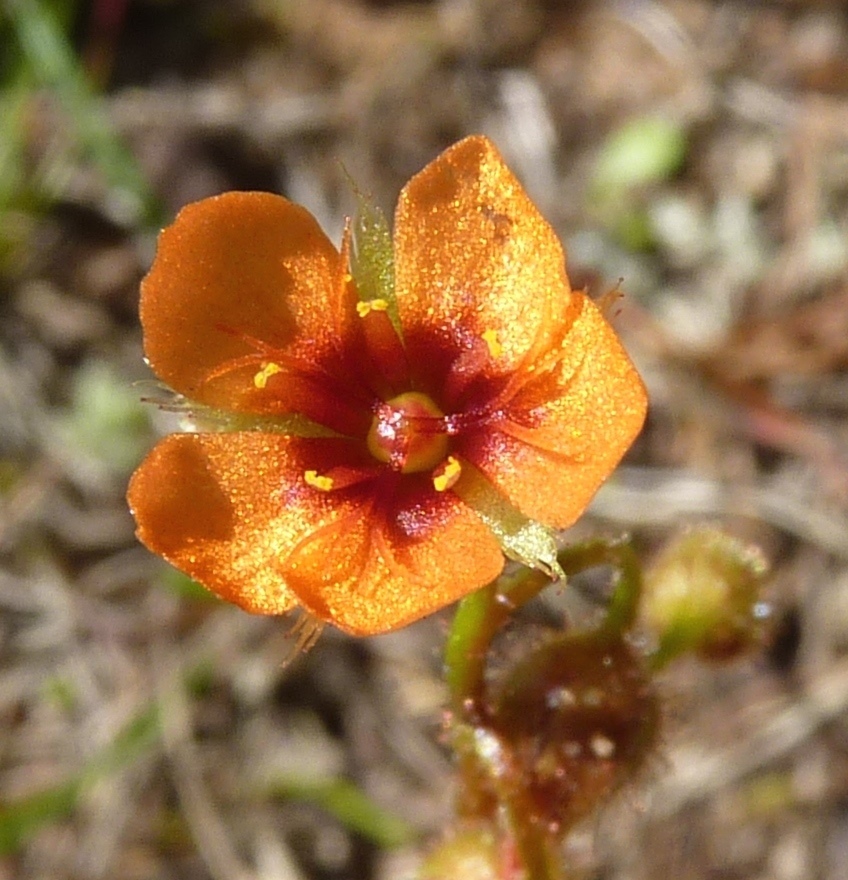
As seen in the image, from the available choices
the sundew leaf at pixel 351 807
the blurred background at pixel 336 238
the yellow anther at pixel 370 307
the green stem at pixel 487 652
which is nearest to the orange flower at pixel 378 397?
the yellow anther at pixel 370 307

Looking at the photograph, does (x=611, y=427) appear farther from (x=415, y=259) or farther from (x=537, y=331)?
(x=415, y=259)

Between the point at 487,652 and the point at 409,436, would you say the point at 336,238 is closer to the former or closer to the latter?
the point at 409,436

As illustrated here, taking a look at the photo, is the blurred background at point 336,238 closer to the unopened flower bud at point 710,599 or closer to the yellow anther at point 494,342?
the unopened flower bud at point 710,599

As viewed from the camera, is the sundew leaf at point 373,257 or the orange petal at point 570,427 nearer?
the orange petal at point 570,427

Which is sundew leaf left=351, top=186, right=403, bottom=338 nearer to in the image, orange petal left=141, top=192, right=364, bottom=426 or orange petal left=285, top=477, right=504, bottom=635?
orange petal left=141, top=192, right=364, bottom=426

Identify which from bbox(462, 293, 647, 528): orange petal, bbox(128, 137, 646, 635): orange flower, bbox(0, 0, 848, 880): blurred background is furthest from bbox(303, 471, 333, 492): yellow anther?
bbox(0, 0, 848, 880): blurred background

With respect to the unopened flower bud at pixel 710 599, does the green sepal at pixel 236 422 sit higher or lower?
higher
